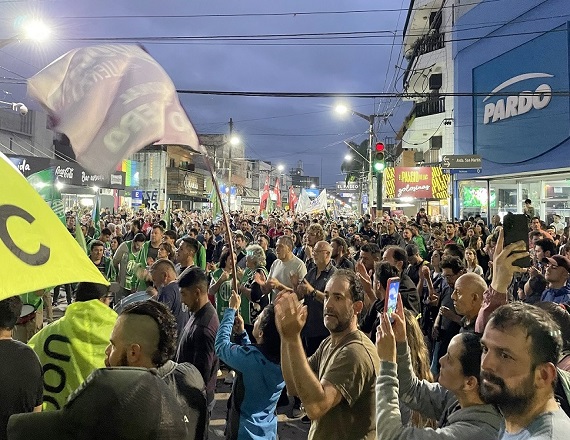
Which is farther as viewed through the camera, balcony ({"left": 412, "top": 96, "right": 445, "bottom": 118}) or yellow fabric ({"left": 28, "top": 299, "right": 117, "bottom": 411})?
balcony ({"left": 412, "top": 96, "right": 445, "bottom": 118})

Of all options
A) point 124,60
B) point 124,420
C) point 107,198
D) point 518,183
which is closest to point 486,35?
point 518,183

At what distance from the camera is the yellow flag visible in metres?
1.92

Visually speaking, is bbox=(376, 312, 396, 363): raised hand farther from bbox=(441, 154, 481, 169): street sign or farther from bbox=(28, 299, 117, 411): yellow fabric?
bbox=(441, 154, 481, 169): street sign

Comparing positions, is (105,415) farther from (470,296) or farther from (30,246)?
(470,296)

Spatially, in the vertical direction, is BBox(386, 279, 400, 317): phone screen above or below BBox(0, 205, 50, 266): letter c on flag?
below

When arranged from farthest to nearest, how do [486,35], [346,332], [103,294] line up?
[486,35]
[103,294]
[346,332]

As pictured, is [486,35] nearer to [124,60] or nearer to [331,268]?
[331,268]

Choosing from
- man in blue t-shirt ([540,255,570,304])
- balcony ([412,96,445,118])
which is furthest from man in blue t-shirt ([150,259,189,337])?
balcony ([412,96,445,118])

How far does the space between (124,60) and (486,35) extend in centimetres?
2359

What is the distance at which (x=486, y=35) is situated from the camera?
23234mm

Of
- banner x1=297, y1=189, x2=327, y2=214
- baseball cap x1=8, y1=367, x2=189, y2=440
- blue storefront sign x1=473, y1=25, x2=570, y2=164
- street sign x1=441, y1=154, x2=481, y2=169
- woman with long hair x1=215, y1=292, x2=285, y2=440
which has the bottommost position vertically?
woman with long hair x1=215, y1=292, x2=285, y2=440

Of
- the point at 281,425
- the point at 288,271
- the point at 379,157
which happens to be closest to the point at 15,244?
the point at 281,425

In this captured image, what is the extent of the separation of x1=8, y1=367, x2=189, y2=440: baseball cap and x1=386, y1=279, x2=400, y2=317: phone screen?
4.71ft

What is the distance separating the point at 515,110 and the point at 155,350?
22208mm
